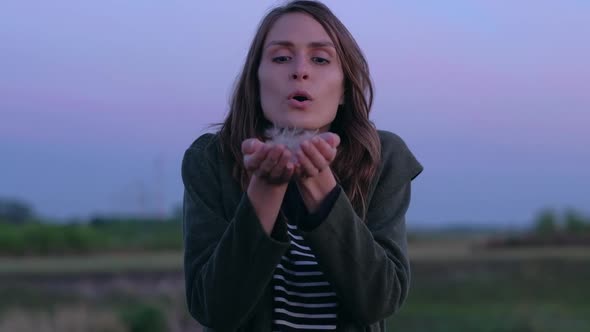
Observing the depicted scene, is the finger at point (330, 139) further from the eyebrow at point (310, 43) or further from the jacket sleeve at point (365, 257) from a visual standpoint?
the eyebrow at point (310, 43)

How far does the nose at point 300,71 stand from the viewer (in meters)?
2.63

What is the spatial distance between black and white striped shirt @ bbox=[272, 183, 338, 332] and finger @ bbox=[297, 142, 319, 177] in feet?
1.07

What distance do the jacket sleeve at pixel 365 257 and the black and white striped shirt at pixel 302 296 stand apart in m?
0.06

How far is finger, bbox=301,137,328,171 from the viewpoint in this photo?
2.25 m

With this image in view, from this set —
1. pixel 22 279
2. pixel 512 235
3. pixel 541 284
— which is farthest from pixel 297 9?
pixel 512 235

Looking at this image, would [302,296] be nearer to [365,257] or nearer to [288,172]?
[365,257]

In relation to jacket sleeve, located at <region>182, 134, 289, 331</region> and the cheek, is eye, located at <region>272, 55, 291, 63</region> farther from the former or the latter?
jacket sleeve, located at <region>182, 134, 289, 331</region>

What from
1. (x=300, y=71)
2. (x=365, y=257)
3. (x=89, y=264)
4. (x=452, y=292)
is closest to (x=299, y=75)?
(x=300, y=71)

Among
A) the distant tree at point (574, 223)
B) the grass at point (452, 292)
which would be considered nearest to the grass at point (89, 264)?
the grass at point (452, 292)

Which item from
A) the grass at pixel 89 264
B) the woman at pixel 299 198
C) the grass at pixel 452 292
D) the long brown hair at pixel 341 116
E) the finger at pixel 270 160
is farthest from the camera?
the grass at pixel 89 264

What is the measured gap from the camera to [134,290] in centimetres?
2455

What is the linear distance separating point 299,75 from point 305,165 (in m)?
0.41

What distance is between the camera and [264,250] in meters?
2.47

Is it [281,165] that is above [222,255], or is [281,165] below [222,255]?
above
